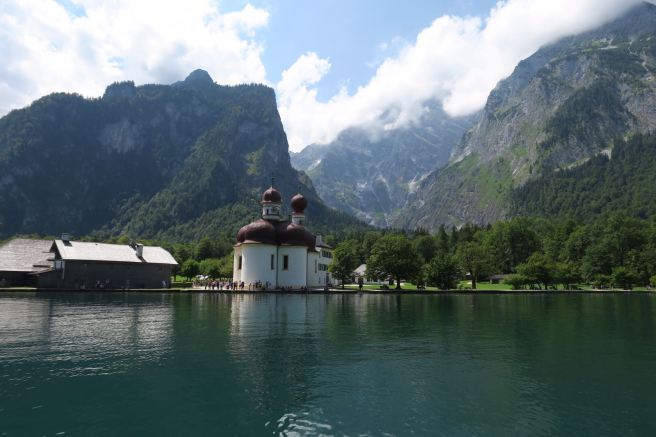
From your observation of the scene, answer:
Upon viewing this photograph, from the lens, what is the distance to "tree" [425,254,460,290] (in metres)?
96.4

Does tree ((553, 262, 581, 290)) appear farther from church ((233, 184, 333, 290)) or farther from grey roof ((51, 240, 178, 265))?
grey roof ((51, 240, 178, 265))

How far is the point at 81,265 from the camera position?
8569cm

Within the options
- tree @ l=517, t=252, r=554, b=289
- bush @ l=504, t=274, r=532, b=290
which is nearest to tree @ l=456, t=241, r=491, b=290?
bush @ l=504, t=274, r=532, b=290

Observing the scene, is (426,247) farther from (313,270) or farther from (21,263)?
(21,263)

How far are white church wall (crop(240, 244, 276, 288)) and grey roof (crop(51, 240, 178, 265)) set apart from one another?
16030mm

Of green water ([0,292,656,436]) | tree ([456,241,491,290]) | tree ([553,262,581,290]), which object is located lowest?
green water ([0,292,656,436])

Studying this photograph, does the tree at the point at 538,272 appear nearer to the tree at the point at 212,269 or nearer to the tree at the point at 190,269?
the tree at the point at 212,269

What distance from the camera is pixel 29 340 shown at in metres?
27.9

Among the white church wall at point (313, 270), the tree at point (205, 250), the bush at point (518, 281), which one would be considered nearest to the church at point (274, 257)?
the white church wall at point (313, 270)

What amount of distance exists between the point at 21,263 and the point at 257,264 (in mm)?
39954

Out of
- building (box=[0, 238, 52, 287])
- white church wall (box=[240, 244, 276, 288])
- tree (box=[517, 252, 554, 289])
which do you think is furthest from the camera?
tree (box=[517, 252, 554, 289])

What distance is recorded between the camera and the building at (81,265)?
8431cm

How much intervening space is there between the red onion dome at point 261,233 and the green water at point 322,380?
5626cm

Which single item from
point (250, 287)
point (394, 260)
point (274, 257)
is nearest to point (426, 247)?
point (394, 260)
